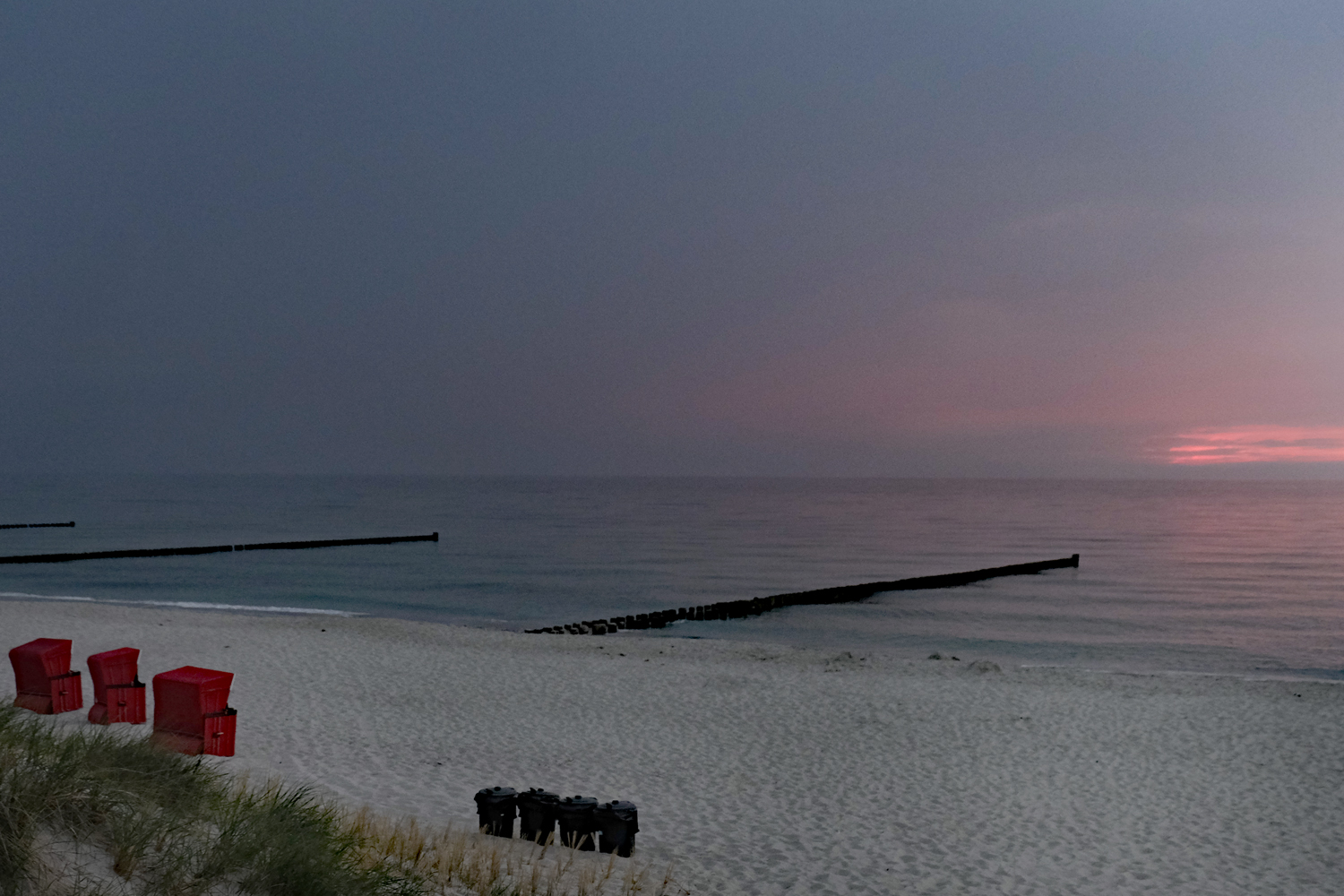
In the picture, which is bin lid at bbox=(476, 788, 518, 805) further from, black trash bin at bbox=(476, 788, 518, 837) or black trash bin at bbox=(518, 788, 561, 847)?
black trash bin at bbox=(518, 788, 561, 847)

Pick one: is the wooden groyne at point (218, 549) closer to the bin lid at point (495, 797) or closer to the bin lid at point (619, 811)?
the bin lid at point (495, 797)

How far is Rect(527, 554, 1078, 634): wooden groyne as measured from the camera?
28.6m

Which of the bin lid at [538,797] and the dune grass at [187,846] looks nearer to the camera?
the dune grass at [187,846]

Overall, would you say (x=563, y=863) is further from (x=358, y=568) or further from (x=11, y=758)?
(x=358, y=568)

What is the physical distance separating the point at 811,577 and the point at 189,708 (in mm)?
38424

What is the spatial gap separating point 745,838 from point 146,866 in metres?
5.70

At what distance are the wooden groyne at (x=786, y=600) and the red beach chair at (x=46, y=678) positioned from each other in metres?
15.1

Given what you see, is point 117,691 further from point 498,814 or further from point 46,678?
point 498,814

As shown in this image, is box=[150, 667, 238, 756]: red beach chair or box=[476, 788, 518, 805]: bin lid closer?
box=[476, 788, 518, 805]: bin lid

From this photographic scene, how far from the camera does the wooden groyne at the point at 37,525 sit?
72250 millimetres

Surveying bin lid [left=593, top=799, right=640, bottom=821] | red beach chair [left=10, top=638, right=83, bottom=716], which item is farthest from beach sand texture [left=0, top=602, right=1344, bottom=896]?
bin lid [left=593, top=799, right=640, bottom=821]

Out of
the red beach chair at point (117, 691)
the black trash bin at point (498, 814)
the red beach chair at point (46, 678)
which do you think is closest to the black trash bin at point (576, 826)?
the black trash bin at point (498, 814)

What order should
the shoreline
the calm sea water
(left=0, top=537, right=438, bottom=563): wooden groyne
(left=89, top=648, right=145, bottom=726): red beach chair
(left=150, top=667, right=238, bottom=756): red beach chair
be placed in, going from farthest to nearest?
1. (left=0, top=537, right=438, bottom=563): wooden groyne
2. the calm sea water
3. the shoreline
4. (left=89, top=648, right=145, bottom=726): red beach chair
5. (left=150, top=667, right=238, bottom=756): red beach chair

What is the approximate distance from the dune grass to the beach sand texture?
1933 mm
